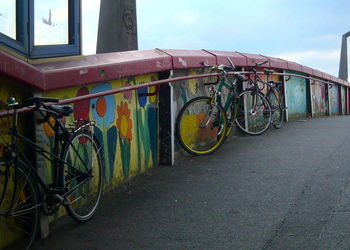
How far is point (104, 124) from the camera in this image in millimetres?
4801

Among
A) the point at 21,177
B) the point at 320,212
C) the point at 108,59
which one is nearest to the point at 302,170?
the point at 320,212

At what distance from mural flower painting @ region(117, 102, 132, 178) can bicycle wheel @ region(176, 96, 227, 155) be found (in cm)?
107

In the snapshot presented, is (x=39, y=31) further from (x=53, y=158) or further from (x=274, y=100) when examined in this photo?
(x=274, y=100)

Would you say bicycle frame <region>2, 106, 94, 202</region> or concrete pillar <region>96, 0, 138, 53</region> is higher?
concrete pillar <region>96, 0, 138, 53</region>

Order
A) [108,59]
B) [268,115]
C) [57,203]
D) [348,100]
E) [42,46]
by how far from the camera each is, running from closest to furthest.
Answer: [57,203], [42,46], [108,59], [268,115], [348,100]

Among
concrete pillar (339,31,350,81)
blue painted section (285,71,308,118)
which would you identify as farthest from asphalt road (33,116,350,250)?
concrete pillar (339,31,350,81)

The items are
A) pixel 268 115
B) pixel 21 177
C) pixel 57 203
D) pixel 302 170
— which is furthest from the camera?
pixel 268 115

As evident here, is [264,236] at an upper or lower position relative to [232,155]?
lower

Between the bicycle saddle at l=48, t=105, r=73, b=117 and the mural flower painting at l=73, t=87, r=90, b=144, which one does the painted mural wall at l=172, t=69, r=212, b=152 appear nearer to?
the mural flower painting at l=73, t=87, r=90, b=144

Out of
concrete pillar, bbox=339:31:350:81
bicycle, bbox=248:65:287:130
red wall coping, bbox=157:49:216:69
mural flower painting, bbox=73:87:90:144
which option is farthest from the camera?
concrete pillar, bbox=339:31:350:81

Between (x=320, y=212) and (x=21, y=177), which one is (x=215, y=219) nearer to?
(x=320, y=212)

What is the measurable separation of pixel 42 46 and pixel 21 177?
1.61 metres

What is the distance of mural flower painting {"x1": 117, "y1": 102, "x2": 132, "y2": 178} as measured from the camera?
16.6 ft

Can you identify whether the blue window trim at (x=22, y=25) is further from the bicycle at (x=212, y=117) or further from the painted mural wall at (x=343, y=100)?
the painted mural wall at (x=343, y=100)
